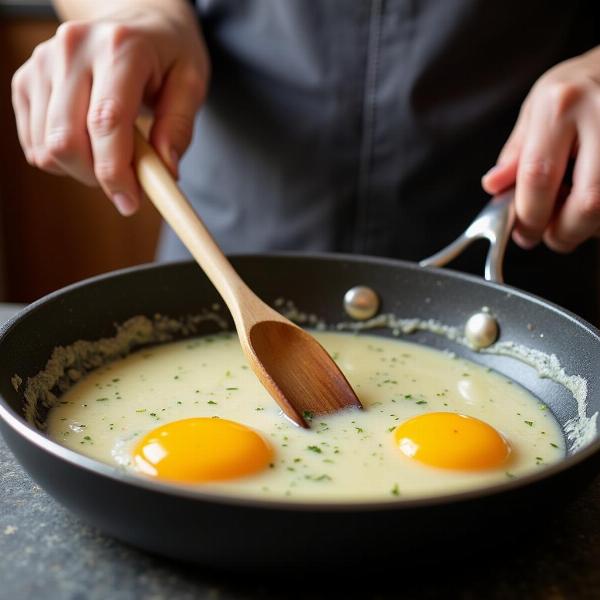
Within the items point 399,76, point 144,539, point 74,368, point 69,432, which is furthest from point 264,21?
point 144,539

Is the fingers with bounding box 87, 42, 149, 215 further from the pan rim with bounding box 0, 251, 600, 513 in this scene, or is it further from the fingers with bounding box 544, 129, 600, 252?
the fingers with bounding box 544, 129, 600, 252

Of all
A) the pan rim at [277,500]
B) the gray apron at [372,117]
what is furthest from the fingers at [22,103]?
the pan rim at [277,500]

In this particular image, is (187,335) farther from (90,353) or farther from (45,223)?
(45,223)

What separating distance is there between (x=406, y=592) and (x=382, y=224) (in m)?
1.07

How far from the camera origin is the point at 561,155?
1.38m

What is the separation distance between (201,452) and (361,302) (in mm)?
583

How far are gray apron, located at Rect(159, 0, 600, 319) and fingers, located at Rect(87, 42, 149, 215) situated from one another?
17.5 inches

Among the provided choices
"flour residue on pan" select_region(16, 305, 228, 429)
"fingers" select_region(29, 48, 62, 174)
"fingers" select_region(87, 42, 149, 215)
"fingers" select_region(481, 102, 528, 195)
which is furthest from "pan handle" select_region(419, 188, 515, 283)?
"fingers" select_region(29, 48, 62, 174)

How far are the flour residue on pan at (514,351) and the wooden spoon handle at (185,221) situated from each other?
254 mm

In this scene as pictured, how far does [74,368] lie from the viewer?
4.44 ft

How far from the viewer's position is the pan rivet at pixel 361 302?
155 cm

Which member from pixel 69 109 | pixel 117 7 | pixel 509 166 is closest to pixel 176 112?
→ pixel 69 109

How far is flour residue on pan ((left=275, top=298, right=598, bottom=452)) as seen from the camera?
1179 millimetres

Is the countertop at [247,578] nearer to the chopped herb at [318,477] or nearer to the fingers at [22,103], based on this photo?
the chopped herb at [318,477]
